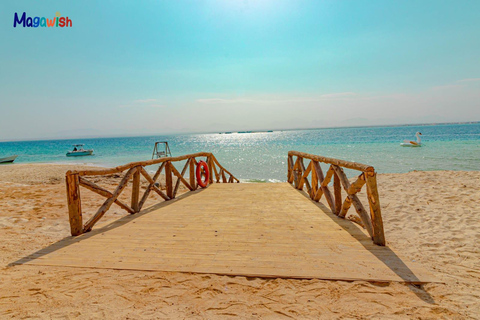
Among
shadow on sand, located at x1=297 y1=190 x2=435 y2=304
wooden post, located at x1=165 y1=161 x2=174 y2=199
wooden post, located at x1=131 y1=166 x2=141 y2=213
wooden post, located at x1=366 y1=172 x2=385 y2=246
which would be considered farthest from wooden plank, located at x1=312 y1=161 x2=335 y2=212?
wooden post, located at x1=131 y1=166 x2=141 y2=213

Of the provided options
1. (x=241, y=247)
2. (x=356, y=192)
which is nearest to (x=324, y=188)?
(x=356, y=192)

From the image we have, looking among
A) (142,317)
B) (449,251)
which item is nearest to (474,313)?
(449,251)

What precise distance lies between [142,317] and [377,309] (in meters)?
2.13

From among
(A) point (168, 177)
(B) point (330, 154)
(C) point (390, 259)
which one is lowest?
(B) point (330, 154)

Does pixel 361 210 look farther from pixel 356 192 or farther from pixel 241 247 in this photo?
pixel 241 247

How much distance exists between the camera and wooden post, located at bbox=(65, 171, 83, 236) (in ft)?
13.6

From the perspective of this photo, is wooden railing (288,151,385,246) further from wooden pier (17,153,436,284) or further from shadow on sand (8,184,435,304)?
shadow on sand (8,184,435,304)

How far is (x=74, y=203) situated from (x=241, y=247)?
2917 millimetres

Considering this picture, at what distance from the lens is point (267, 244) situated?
11.9 ft

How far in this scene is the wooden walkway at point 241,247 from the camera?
115 inches

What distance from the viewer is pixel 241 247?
355 centimetres

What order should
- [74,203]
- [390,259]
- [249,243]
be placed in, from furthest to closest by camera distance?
1. [74,203]
2. [249,243]
3. [390,259]

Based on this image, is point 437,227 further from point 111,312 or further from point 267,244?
point 111,312

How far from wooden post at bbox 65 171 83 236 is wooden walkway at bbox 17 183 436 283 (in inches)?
7.3
